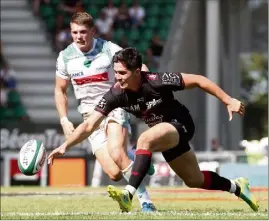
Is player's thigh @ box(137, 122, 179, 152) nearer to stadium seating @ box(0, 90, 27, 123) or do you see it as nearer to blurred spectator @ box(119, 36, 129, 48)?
stadium seating @ box(0, 90, 27, 123)

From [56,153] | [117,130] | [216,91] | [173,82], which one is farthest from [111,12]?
[56,153]

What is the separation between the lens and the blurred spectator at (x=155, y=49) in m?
24.3

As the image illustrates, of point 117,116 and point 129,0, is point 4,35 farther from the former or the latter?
point 117,116

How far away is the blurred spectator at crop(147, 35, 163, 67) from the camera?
24.3 meters

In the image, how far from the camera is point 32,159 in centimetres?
975

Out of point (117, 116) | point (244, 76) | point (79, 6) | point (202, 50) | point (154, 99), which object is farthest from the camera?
point (244, 76)

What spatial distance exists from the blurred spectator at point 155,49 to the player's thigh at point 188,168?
14.2 m

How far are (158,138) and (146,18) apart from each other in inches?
644

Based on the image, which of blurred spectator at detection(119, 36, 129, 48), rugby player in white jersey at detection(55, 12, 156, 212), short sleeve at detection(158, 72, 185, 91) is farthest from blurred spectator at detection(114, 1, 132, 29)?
short sleeve at detection(158, 72, 185, 91)

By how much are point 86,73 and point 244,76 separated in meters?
49.2

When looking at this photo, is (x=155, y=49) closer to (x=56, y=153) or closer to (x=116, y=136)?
(x=116, y=136)

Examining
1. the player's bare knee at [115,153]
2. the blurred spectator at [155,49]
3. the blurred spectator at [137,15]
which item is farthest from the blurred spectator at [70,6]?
the player's bare knee at [115,153]

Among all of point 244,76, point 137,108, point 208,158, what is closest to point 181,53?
point 208,158

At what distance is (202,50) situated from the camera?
2792 centimetres
